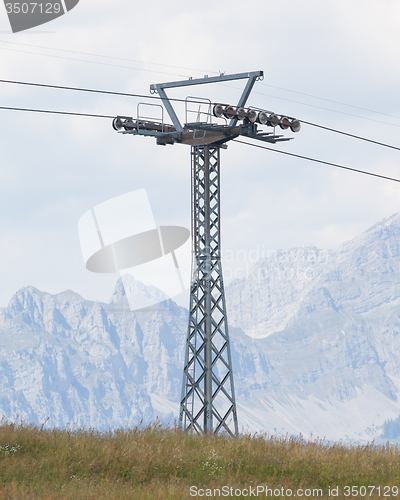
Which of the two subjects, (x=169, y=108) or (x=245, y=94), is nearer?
(x=245, y=94)

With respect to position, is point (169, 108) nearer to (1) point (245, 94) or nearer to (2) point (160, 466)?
(1) point (245, 94)

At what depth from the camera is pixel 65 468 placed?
1452 cm

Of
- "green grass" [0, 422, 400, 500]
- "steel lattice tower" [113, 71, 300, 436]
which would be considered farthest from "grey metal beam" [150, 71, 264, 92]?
"green grass" [0, 422, 400, 500]

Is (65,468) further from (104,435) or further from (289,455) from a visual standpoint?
(289,455)

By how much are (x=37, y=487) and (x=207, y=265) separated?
552 inches

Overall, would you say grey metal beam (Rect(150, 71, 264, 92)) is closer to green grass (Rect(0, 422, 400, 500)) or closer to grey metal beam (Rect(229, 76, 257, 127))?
grey metal beam (Rect(229, 76, 257, 127))

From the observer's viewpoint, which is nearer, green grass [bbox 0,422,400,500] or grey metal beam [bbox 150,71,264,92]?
green grass [bbox 0,422,400,500]

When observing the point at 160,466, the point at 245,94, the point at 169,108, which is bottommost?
the point at 160,466

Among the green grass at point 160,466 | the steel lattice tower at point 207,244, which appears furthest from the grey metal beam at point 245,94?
the green grass at point 160,466

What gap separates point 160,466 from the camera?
49.8ft

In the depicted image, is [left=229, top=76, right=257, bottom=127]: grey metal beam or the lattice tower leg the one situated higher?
[left=229, top=76, right=257, bottom=127]: grey metal beam

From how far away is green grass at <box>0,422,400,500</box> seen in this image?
13695 millimetres

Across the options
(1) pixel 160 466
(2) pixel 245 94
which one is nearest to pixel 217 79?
(2) pixel 245 94

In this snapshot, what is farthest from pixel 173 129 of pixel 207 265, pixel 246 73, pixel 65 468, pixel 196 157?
pixel 65 468
